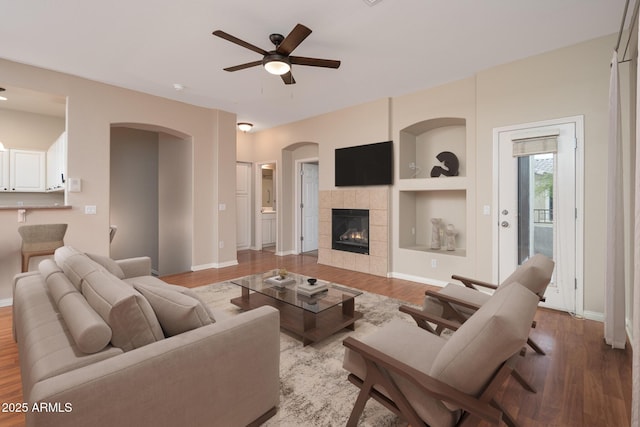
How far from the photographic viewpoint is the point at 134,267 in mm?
3139

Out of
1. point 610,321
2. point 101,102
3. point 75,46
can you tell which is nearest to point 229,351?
point 610,321

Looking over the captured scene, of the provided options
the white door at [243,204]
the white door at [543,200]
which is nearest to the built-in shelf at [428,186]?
the white door at [543,200]

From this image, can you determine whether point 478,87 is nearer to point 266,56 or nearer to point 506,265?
point 506,265

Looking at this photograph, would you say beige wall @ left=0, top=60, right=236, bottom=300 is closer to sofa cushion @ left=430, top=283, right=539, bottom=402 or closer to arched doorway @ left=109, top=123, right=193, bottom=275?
arched doorway @ left=109, top=123, right=193, bottom=275

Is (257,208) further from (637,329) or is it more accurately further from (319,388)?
(637,329)

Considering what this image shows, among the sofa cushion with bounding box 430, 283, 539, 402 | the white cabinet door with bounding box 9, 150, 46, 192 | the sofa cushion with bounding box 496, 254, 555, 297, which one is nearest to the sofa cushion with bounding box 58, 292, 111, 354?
the sofa cushion with bounding box 430, 283, 539, 402

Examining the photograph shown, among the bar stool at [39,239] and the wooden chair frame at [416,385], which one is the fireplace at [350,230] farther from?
the bar stool at [39,239]

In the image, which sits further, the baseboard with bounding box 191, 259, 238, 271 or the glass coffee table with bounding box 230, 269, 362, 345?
the baseboard with bounding box 191, 259, 238, 271

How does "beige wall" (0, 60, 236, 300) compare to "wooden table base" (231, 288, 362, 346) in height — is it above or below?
above

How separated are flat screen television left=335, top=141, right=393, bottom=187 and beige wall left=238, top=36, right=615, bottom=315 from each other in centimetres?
16

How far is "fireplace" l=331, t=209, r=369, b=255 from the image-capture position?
208 inches

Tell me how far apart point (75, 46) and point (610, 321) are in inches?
237

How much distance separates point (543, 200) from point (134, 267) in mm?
4758

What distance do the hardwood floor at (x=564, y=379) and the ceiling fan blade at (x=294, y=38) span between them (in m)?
3.07
